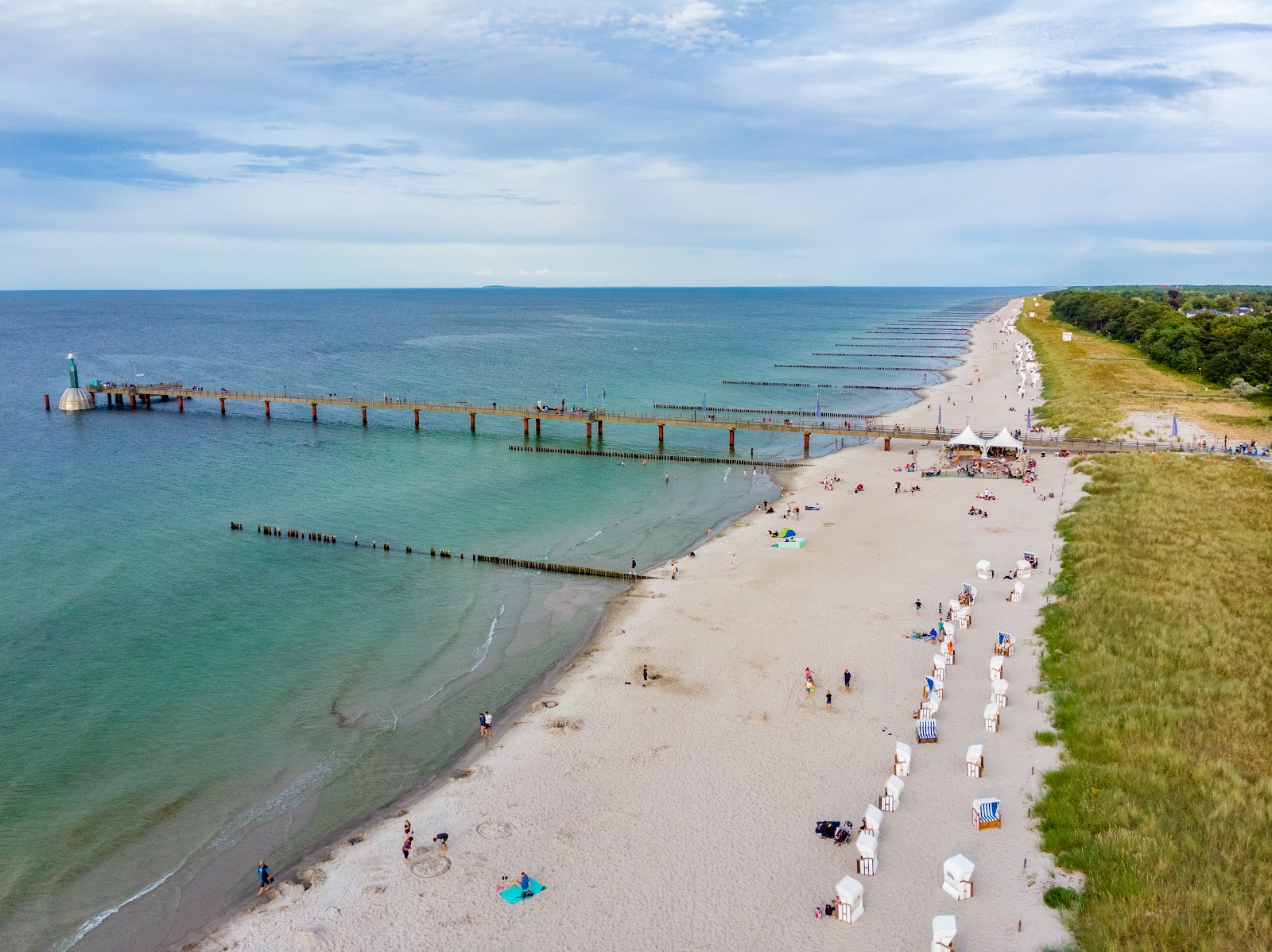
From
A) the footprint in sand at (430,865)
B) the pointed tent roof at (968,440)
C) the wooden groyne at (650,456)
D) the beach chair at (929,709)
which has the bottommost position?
the footprint in sand at (430,865)

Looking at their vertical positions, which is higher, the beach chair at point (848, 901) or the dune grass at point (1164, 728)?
the dune grass at point (1164, 728)

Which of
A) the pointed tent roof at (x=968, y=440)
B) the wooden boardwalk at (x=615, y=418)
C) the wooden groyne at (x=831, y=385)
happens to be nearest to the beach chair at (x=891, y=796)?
the pointed tent roof at (x=968, y=440)

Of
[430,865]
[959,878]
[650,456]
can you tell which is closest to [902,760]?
[959,878]

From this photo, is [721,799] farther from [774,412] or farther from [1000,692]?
[774,412]

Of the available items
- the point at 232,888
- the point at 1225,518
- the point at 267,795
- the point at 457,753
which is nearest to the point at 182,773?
the point at 267,795

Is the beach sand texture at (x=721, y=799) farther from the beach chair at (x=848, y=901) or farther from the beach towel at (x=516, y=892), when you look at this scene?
the beach chair at (x=848, y=901)

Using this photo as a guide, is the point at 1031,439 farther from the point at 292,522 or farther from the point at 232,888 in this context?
the point at 232,888
